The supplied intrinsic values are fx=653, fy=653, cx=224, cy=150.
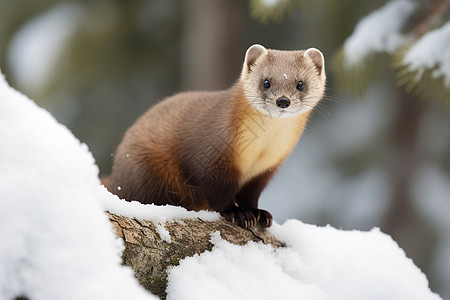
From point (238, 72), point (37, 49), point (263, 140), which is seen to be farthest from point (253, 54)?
point (37, 49)

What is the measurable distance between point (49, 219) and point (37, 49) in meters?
9.53

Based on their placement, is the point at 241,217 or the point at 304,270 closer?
the point at 304,270

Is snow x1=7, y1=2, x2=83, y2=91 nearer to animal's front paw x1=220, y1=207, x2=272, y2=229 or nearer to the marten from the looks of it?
the marten

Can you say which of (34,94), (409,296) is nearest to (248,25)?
(34,94)

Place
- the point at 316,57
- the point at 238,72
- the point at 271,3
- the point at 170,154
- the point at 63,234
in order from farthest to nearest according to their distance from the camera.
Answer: the point at 238,72
the point at 271,3
the point at 170,154
the point at 316,57
the point at 63,234

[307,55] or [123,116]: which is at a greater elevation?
[307,55]

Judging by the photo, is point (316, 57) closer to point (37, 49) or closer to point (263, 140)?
point (263, 140)

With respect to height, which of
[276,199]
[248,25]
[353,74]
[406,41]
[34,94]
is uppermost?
[406,41]

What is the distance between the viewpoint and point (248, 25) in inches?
479

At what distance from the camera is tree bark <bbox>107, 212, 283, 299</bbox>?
257cm

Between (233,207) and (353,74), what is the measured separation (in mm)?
2093

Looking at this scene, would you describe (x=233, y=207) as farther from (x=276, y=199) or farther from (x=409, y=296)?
(x=276, y=199)

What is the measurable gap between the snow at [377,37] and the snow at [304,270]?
213 cm

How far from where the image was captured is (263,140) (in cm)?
416
